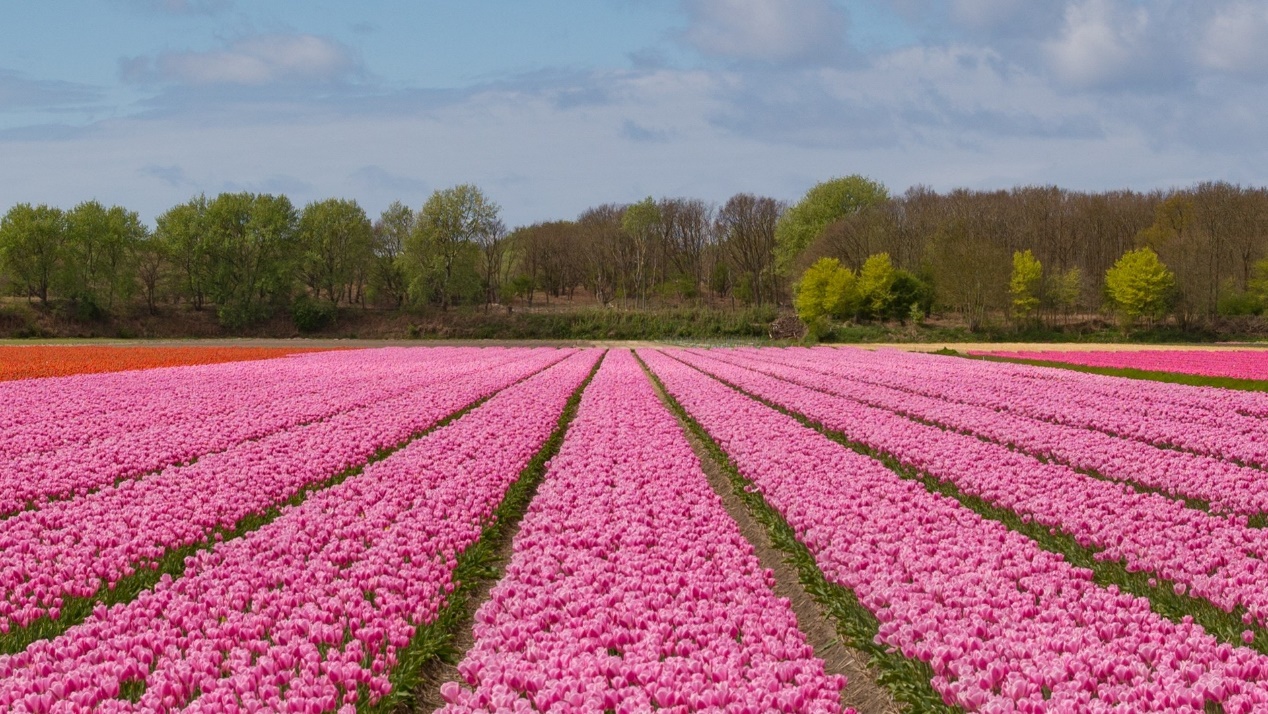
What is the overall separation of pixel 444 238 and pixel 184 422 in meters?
83.1

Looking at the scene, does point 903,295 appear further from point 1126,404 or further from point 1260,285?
point 1126,404

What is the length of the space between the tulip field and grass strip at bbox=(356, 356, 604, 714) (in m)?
0.03

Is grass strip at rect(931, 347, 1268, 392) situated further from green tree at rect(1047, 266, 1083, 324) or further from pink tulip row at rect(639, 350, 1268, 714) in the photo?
green tree at rect(1047, 266, 1083, 324)

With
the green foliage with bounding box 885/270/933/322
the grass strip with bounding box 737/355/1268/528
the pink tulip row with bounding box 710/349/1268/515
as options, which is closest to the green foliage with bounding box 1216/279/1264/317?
the green foliage with bounding box 885/270/933/322

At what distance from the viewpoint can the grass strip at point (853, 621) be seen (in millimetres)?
5230

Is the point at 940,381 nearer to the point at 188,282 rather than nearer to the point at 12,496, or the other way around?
the point at 12,496

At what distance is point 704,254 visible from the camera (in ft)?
393

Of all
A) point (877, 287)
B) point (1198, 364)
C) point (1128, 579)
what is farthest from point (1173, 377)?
point (877, 287)

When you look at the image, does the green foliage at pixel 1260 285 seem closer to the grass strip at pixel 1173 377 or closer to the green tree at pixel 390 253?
the grass strip at pixel 1173 377

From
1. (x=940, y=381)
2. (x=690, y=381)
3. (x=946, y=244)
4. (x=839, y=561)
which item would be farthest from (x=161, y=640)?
(x=946, y=244)

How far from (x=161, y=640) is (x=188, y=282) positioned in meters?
95.8

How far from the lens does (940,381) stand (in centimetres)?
2542

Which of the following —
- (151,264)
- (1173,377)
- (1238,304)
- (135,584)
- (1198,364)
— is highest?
(151,264)

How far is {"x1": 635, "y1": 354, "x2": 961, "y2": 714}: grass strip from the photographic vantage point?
206 inches
